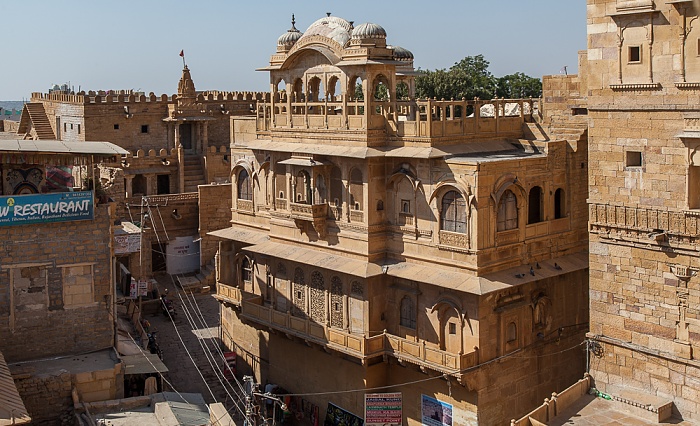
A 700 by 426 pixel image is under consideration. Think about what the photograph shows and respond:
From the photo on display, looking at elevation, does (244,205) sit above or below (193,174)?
below

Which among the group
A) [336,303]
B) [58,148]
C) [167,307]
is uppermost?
[58,148]

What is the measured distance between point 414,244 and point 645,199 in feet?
23.3

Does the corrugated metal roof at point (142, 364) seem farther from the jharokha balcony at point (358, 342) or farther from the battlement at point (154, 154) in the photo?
the battlement at point (154, 154)

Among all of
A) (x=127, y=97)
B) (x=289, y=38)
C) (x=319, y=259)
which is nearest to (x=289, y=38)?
(x=289, y=38)

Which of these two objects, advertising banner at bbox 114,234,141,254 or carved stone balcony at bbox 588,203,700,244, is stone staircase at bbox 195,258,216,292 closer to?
advertising banner at bbox 114,234,141,254

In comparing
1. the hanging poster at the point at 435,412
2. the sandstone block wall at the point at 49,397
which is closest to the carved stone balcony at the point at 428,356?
the hanging poster at the point at 435,412

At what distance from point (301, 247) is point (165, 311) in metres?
12.1

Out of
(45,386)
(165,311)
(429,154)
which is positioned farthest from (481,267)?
(165,311)

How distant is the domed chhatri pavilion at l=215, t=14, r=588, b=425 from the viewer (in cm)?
2517

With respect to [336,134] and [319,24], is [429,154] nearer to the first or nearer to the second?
[336,134]

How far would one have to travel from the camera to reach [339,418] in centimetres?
2852

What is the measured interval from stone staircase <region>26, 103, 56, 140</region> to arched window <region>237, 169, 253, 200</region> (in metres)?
24.6

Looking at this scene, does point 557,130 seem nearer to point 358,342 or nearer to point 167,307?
point 358,342

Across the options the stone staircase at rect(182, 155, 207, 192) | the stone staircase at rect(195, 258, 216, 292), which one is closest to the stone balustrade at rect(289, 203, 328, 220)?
the stone staircase at rect(195, 258, 216, 292)
